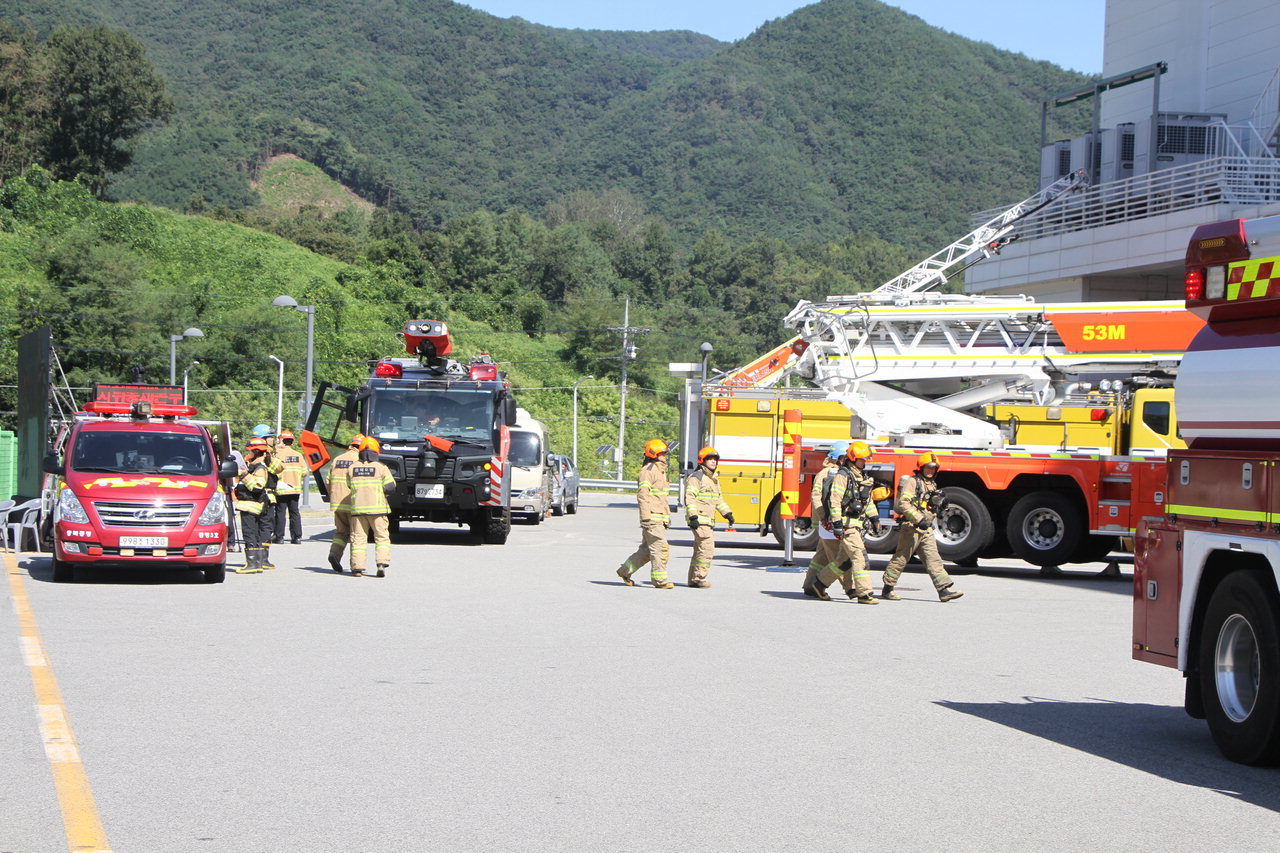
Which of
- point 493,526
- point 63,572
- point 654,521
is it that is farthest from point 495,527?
point 63,572

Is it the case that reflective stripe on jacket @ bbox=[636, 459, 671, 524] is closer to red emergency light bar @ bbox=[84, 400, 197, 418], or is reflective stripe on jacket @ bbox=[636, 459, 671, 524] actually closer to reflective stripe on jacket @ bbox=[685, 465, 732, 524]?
reflective stripe on jacket @ bbox=[685, 465, 732, 524]

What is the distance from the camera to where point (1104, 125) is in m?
46.0

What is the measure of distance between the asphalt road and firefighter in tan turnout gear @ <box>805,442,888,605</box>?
0.63 meters

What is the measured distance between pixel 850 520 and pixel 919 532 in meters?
1.33

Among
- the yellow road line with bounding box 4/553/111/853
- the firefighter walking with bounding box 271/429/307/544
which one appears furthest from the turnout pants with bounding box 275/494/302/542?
the yellow road line with bounding box 4/553/111/853

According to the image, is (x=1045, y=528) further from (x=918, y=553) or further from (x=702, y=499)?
(x=702, y=499)

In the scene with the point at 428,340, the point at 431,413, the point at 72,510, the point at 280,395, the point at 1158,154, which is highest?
the point at 1158,154

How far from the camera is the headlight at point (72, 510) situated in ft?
50.6

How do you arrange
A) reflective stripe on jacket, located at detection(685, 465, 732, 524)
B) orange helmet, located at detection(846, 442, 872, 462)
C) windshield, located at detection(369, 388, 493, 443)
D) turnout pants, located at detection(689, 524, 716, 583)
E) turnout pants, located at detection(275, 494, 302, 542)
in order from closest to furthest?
orange helmet, located at detection(846, 442, 872, 462)
turnout pants, located at detection(689, 524, 716, 583)
reflective stripe on jacket, located at detection(685, 465, 732, 524)
turnout pants, located at detection(275, 494, 302, 542)
windshield, located at detection(369, 388, 493, 443)

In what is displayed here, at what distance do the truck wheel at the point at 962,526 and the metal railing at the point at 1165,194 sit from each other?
17209 mm

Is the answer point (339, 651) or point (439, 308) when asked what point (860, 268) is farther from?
point (339, 651)

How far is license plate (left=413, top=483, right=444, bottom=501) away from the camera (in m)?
22.9

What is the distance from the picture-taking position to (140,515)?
15.5 m

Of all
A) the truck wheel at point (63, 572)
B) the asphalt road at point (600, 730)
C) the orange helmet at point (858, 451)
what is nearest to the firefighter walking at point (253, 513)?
the truck wheel at point (63, 572)
